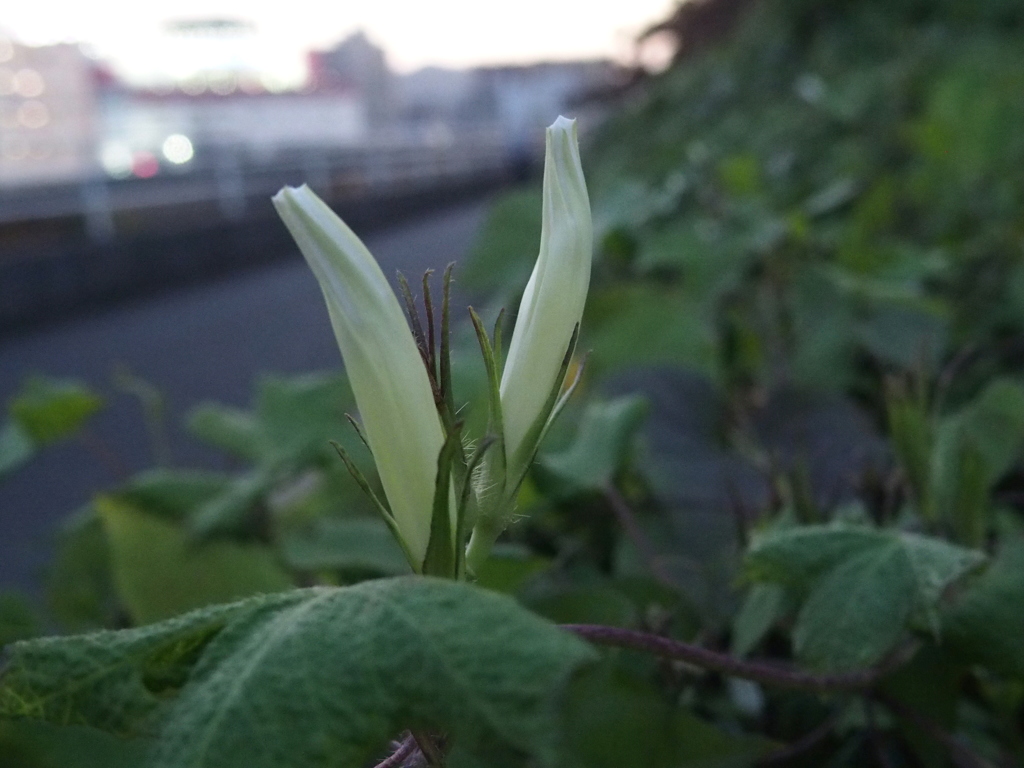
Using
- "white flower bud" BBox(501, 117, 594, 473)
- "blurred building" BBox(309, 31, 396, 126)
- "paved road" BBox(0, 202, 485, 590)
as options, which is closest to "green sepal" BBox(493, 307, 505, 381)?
"white flower bud" BBox(501, 117, 594, 473)

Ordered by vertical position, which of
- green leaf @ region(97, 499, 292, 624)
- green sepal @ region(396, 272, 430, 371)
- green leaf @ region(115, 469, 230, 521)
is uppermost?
green sepal @ region(396, 272, 430, 371)

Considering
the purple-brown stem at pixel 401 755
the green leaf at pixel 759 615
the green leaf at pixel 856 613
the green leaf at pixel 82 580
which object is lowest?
the green leaf at pixel 82 580

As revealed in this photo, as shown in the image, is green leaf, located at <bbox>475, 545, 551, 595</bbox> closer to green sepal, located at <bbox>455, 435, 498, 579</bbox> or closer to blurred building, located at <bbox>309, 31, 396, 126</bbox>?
green sepal, located at <bbox>455, 435, 498, 579</bbox>

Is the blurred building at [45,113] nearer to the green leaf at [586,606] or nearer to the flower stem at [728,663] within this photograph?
the green leaf at [586,606]

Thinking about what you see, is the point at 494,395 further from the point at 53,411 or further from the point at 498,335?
the point at 53,411

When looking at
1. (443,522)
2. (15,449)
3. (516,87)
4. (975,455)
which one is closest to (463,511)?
(443,522)

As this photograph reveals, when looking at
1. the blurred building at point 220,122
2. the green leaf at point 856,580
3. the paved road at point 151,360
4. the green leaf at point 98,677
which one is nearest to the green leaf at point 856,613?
the green leaf at point 856,580
